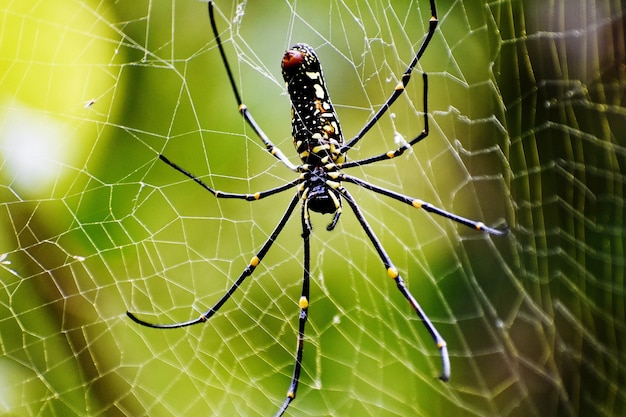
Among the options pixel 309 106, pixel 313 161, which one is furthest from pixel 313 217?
pixel 309 106

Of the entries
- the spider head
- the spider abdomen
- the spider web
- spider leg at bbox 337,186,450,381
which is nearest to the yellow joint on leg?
spider leg at bbox 337,186,450,381

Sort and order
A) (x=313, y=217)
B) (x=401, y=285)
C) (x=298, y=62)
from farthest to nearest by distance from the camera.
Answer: (x=313, y=217), (x=401, y=285), (x=298, y=62)

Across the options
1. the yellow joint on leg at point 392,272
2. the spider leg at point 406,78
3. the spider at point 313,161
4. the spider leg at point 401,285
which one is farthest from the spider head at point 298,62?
the yellow joint on leg at point 392,272

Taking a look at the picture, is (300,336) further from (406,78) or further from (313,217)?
(406,78)

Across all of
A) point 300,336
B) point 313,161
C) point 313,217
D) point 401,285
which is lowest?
point 300,336

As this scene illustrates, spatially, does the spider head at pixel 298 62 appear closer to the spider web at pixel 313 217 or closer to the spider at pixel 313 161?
the spider at pixel 313 161

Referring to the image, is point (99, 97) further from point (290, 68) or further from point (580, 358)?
point (580, 358)

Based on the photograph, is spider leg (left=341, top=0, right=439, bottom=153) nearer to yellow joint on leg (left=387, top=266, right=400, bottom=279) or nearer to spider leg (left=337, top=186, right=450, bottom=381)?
spider leg (left=337, top=186, right=450, bottom=381)
